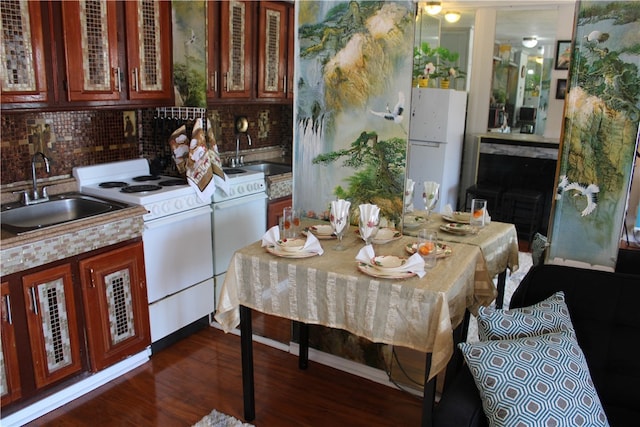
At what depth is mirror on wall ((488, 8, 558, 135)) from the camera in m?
2.06

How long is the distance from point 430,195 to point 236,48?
1733 mm

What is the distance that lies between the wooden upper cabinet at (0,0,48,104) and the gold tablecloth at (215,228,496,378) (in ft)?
4.19

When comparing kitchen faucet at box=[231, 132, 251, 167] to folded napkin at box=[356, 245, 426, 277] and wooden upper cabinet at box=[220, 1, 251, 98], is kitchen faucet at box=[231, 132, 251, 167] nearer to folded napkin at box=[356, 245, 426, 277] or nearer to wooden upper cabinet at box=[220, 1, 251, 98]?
wooden upper cabinet at box=[220, 1, 251, 98]

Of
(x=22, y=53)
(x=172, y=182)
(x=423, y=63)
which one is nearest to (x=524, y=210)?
(x=423, y=63)

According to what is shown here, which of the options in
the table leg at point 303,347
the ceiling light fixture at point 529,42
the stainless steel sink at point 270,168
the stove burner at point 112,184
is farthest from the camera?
the stainless steel sink at point 270,168

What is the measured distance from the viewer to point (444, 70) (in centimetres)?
227

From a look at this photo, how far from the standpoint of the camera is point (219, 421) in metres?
2.35

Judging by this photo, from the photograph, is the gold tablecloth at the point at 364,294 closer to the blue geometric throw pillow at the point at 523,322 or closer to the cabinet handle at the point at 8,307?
the blue geometric throw pillow at the point at 523,322

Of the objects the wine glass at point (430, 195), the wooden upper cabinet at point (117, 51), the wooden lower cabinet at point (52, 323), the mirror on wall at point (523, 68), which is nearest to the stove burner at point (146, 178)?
the wooden upper cabinet at point (117, 51)

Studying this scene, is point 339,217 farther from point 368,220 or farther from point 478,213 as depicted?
point 478,213

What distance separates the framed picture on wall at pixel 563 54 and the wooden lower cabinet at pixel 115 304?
217 cm

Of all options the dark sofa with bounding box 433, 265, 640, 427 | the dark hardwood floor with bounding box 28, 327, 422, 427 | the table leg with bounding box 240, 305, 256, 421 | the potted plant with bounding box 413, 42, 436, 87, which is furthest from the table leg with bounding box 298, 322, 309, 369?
the potted plant with bounding box 413, 42, 436, 87

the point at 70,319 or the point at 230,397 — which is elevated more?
the point at 70,319

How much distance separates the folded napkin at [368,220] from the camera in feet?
7.23
